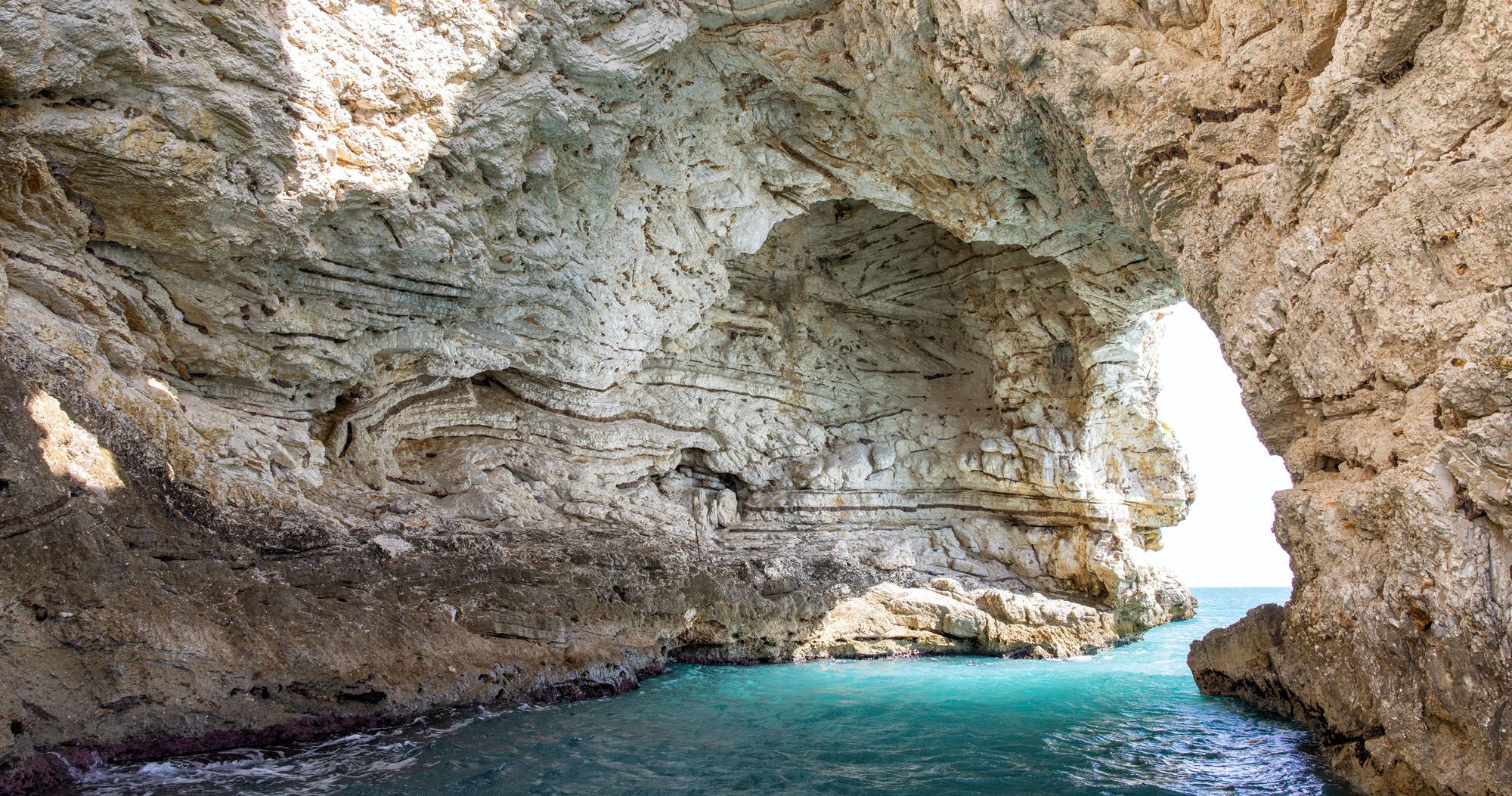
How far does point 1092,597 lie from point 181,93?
512 inches

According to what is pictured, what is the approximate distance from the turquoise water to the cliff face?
45cm

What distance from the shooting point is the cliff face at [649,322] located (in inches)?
177

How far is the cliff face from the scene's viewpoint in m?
4.50

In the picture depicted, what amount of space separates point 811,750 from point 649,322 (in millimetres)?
5847

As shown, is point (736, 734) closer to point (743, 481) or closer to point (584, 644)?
point (584, 644)

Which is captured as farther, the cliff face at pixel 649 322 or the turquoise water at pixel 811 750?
the turquoise water at pixel 811 750

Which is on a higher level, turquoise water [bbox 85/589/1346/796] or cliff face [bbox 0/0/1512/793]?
cliff face [bbox 0/0/1512/793]

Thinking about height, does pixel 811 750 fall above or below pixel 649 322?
below

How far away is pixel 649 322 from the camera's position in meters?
10.4

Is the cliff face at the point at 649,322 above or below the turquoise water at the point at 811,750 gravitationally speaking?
above

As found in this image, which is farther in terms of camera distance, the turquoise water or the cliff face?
the turquoise water

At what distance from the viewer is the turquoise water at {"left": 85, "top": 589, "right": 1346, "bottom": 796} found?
520 centimetres

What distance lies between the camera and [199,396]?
24.3 ft

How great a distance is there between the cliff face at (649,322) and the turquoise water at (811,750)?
1.48ft
